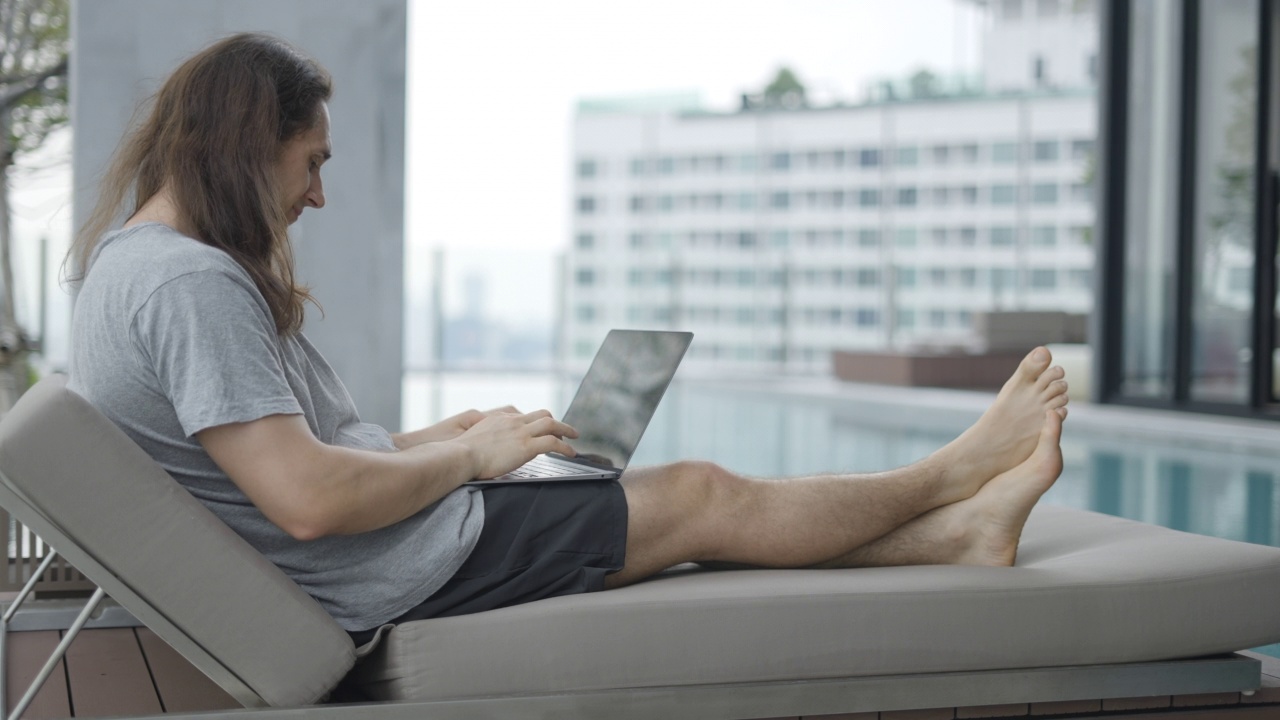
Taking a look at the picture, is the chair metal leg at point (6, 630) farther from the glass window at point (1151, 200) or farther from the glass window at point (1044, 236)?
the glass window at point (1044, 236)

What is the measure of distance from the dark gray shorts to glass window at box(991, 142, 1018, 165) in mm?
23591

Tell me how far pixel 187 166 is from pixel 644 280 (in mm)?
12195

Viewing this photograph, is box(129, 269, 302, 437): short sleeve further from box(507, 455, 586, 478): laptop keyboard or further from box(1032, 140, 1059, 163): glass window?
box(1032, 140, 1059, 163): glass window

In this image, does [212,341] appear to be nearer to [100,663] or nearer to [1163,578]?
[100,663]

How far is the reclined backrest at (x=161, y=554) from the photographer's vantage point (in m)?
1.30

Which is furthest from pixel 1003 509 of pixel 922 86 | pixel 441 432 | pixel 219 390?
pixel 922 86

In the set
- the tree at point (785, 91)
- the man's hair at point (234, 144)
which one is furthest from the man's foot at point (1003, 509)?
the tree at point (785, 91)

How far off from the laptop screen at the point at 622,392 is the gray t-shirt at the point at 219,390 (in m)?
0.29

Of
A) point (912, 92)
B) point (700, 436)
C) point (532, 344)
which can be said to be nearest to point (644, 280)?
point (532, 344)

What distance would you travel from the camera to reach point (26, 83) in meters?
Answer: 5.24

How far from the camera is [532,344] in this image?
12.4 metres

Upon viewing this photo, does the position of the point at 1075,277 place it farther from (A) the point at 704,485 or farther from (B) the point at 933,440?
(A) the point at 704,485

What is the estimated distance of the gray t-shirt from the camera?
1.32 metres

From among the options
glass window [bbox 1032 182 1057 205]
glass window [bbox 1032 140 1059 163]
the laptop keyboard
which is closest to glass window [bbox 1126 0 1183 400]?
the laptop keyboard
